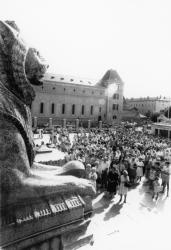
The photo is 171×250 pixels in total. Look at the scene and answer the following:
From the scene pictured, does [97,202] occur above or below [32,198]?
below

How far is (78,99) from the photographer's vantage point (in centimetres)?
5144

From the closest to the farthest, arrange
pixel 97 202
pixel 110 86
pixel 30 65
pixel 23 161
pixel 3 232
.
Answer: pixel 3 232 < pixel 23 161 < pixel 30 65 < pixel 97 202 < pixel 110 86

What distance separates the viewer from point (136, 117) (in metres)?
57.9

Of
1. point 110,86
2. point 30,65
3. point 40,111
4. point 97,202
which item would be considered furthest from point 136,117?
point 30,65

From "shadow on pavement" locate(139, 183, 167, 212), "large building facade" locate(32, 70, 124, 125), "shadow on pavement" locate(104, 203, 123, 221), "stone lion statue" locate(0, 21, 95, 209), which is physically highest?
"large building facade" locate(32, 70, 124, 125)

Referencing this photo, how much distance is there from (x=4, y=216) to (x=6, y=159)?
83 centimetres

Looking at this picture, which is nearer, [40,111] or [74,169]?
[74,169]

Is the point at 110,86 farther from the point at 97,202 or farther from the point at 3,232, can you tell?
the point at 3,232

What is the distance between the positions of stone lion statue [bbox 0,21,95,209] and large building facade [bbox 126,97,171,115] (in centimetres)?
7988

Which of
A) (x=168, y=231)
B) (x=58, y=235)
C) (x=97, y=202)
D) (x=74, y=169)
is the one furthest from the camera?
(x=97, y=202)

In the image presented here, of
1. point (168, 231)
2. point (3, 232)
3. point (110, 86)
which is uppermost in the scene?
point (110, 86)

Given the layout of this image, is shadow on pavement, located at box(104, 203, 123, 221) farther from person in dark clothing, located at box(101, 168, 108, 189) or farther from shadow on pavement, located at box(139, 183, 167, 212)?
person in dark clothing, located at box(101, 168, 108, 189)

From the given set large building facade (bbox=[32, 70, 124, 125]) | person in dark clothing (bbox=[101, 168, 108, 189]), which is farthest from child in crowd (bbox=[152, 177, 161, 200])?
large building facade (bbox=[32, 70, 124, 125])

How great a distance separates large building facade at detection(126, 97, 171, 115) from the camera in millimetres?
80688
